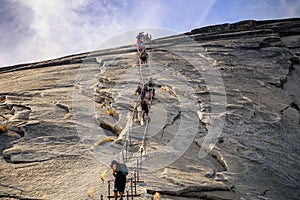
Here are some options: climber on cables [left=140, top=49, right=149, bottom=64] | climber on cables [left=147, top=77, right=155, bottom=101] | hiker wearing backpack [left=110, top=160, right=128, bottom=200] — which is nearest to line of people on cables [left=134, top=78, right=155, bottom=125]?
climber on cables [left=147, top=77, right=155, bottom=101]

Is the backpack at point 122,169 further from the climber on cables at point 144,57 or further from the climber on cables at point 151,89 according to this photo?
the climber on cables at point 144,57

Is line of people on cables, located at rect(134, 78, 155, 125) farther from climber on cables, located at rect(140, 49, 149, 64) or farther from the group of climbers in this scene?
climber on cables, located at rect(140, 49, 149, 64)

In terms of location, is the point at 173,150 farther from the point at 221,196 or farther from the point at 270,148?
the point at 270,148

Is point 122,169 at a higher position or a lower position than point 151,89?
lower

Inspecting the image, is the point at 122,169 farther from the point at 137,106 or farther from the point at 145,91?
the point at 145,91

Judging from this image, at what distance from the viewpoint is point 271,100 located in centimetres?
1727

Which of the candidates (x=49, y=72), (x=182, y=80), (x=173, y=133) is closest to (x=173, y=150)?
(x=173, y=133)

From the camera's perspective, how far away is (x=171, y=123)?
13.5 m

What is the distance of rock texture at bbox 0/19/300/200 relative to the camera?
31.0 ft

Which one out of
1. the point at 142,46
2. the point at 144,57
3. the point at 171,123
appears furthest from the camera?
the point at 142,46

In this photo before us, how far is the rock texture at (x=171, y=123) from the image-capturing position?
372 inches

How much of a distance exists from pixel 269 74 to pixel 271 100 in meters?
3.72

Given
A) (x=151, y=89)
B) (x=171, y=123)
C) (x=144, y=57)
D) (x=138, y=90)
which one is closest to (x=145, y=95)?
(x=138, y=90)

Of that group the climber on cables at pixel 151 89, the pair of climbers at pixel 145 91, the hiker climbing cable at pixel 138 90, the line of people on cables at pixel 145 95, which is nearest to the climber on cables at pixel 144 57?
the climber on cables at pixel 151 89
